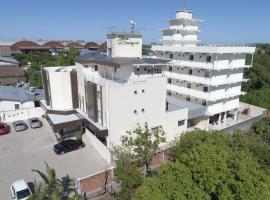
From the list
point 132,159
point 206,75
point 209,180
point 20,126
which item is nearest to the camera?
point 209,180

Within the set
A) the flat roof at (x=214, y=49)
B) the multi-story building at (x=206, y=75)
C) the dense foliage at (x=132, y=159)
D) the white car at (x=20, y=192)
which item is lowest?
Answer: the white car at (x=20, y=192)

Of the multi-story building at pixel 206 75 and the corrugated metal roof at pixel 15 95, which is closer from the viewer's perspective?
the multi-story building at pixel 206 75

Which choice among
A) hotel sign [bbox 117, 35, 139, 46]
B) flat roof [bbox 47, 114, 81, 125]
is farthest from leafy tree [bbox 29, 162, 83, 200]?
hotel sign [bbox 117, 35, 139, 46]

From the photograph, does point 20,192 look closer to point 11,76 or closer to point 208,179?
point 208,179

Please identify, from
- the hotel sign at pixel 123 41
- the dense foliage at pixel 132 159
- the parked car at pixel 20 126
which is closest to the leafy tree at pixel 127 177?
the dense foliage at pixel 132 159

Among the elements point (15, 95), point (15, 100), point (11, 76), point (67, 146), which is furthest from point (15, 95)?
point (11, 76)

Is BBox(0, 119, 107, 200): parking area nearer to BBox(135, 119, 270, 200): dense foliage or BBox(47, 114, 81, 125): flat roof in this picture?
BBox(47, 114, 81, 125): flat roof

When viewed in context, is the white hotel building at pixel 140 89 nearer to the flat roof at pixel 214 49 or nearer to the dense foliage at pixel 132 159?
the flat roof at pixel 214 49
